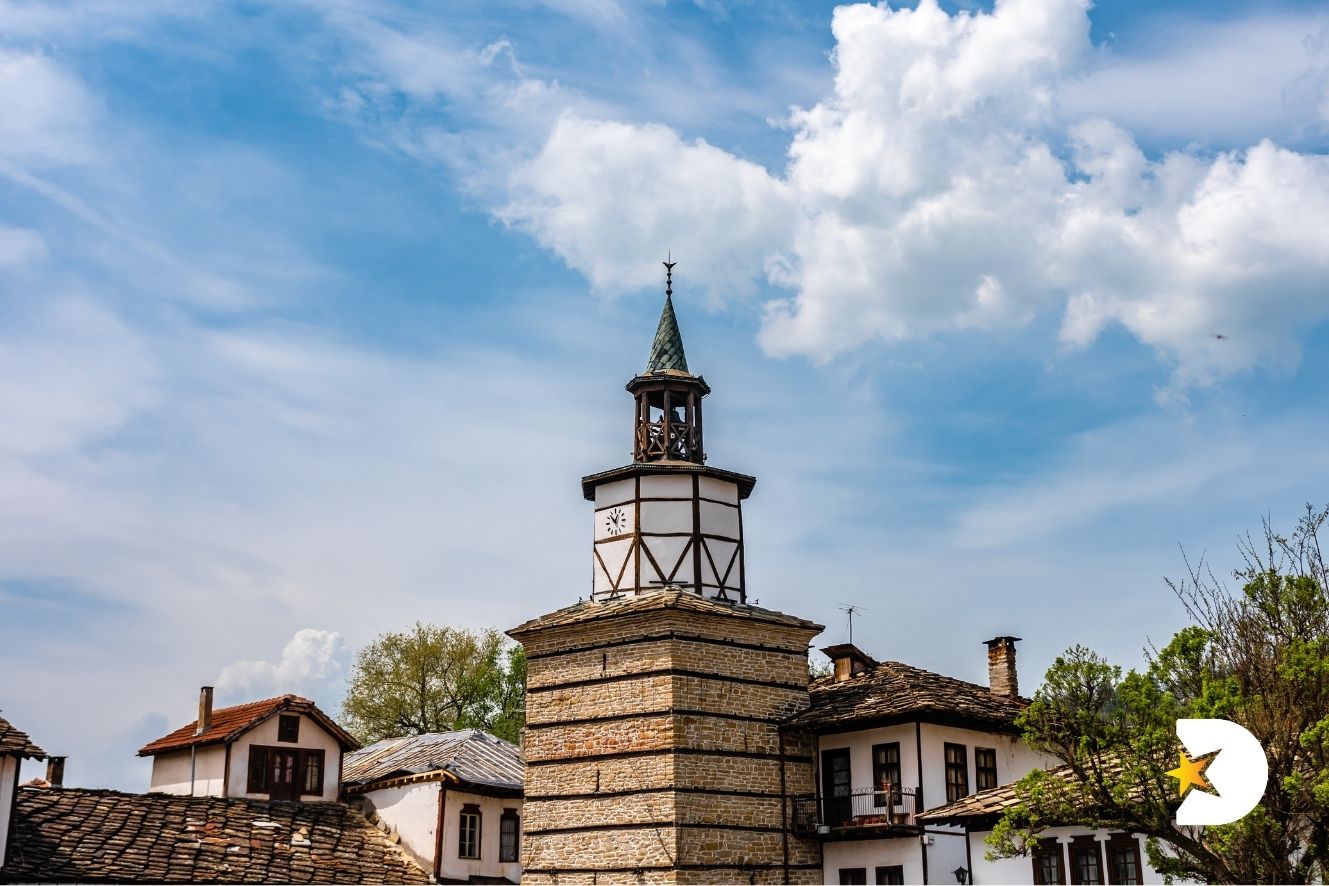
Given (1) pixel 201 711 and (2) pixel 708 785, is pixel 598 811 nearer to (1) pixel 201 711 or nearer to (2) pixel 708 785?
(2) pixel 708 785

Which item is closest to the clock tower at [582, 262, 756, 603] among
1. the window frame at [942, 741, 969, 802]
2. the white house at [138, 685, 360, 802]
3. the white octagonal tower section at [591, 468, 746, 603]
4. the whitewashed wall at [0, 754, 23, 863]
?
the white octagonal tower section at [591, 468, 746, 603]

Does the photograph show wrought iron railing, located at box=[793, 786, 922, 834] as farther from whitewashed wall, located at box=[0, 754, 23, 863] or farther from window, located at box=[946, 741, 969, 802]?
whitewashed wall, located at box=[0, 754, 23, 863]

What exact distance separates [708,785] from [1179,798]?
10730 millimetres

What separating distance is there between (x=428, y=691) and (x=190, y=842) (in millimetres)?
19597

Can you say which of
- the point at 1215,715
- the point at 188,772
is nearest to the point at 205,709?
the point at 188,772

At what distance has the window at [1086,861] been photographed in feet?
74.0

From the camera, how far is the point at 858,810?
26.9 metres

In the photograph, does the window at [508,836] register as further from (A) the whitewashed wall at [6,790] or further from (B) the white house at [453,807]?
(A) the whitewashed wall at [6,790]

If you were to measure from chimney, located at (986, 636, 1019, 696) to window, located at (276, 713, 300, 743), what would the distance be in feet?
55.9

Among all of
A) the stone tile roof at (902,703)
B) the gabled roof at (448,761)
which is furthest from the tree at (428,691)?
the stone tile roof at (902,703)

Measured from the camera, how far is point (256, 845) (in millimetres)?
30109

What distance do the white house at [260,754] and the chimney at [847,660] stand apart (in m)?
12.9

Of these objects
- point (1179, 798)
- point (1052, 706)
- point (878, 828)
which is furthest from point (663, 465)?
point (1179, 798)

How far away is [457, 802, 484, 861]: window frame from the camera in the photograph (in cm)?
3197
